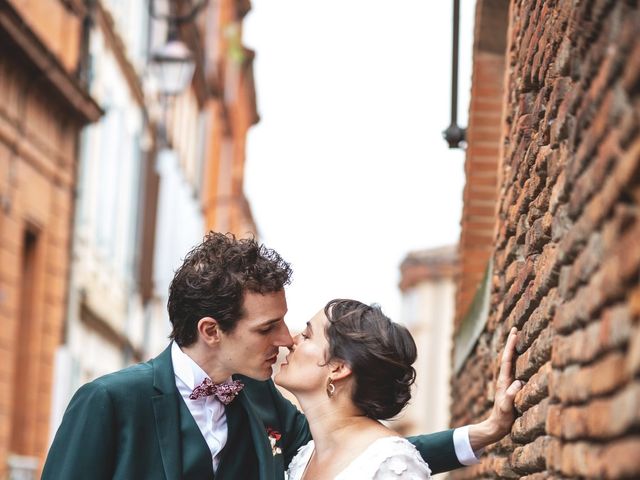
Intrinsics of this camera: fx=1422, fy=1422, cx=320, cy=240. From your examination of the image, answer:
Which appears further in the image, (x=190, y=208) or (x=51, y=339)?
(x=190, y=208)

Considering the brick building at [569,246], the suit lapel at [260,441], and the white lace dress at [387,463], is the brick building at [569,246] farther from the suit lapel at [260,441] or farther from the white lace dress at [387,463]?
the suit lapel at [260,441]

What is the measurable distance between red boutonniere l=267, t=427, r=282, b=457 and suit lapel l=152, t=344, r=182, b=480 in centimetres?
48

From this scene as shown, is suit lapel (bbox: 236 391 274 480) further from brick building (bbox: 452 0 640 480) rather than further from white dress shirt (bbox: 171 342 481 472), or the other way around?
brick building (bbox: 452 0 640 480)

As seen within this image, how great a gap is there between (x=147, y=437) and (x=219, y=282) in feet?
2.02

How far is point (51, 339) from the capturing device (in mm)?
16641

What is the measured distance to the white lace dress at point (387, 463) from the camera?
473cm

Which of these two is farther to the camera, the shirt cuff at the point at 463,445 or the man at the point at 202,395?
the shirt cuff at the point at 463,445

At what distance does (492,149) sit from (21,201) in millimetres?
6959

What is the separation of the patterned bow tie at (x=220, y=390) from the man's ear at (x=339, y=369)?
0.33 metres

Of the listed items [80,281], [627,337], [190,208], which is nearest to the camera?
[627,337]

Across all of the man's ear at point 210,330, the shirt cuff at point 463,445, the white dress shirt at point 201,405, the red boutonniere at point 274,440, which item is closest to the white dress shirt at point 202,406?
the white dress shirt at point 201,405

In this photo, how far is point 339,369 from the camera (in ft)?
16.9

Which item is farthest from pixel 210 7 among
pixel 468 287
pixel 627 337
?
pixel 627 337

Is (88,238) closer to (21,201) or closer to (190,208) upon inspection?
(21,201)
